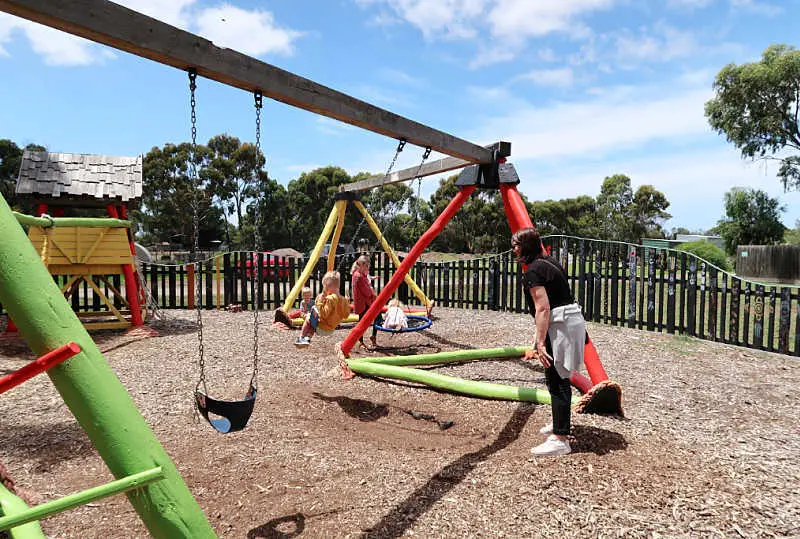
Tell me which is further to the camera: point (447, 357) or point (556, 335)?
point (447, 357)

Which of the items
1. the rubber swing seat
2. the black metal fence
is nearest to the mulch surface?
the rubber swing seat

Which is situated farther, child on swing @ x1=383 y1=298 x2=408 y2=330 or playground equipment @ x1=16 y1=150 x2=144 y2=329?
playground equipment @ x1=16 y1=150 x2=144 y2=329

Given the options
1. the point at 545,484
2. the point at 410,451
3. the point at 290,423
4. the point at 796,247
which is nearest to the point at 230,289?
the point at 290,423

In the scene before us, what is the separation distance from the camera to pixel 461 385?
459cm

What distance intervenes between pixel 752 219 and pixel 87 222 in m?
36.9

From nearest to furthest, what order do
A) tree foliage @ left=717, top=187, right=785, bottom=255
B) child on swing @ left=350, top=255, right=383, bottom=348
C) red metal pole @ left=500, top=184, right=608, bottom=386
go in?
red metal pole @ left=500, top=184, right=608, bottom=386
child on swing @ left=350, top=255, right=383, bottom=348
tree foliage @ left=717, top=187, right=785, bottom=255

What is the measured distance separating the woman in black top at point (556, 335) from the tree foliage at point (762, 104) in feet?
97.6

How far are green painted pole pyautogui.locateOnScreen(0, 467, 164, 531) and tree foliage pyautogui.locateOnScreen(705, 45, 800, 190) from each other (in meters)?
32.4

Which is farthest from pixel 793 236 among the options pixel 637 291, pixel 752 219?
pixel 637 291

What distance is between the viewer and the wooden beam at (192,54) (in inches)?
87.2

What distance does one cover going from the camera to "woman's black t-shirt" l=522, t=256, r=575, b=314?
3359 mm

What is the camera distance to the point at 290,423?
3.98 meters

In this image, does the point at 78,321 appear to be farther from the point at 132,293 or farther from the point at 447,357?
the point at 132,293

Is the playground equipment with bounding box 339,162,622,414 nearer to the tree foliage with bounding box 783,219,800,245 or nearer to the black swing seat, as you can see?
the black swing seat
